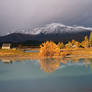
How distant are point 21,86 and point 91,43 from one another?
9523 centimetres

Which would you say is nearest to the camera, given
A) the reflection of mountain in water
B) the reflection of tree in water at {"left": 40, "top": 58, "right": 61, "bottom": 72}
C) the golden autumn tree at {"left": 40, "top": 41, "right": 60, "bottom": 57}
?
the reflection of tree in water at {"left": 40, "top": 58, "right": 61, "bottom": 72}

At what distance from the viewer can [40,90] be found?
17.3m

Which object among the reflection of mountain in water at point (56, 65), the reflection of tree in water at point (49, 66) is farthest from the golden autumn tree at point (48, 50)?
the reflection of tree in water at point (49, 66)

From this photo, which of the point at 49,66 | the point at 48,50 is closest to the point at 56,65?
the point at 49,66

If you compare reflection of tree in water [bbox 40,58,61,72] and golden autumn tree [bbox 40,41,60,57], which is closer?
reflection of tree in water [bbox 40,58,61,72]

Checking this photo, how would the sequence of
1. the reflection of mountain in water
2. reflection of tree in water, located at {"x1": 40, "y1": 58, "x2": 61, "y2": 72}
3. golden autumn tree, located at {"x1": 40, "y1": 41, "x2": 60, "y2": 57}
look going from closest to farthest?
1. reflection of tree in water, located at {"x1": 40, "y1": 58, "x2": 61, "y2": 72}
2. the reflection of mountain in water
3. golden autumn tree, located at {"x1": 40, "y1": 41, "x2": 60, "y2": 57}

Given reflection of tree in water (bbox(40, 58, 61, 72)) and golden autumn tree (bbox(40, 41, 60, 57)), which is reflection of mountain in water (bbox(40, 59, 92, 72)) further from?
golden autumn tree (bbox(40, 41, 60, 57))

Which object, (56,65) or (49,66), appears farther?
(56,65)

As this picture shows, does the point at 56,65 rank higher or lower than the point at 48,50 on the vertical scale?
lower

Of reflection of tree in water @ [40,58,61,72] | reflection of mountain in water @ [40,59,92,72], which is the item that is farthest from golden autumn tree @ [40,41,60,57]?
reflection of tree in water @ [40,58,61,72]

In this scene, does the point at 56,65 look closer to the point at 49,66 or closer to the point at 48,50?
the point at 49,66

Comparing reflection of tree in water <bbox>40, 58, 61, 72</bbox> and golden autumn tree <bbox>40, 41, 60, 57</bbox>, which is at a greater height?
golden autumn tree <bbox>40, 41, 60, 57</bbox>

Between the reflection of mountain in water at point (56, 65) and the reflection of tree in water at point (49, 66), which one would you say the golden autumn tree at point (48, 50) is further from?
the reflection of tree in water at point (49, 66)

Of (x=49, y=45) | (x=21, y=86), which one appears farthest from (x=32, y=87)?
(x=49, y=45)
